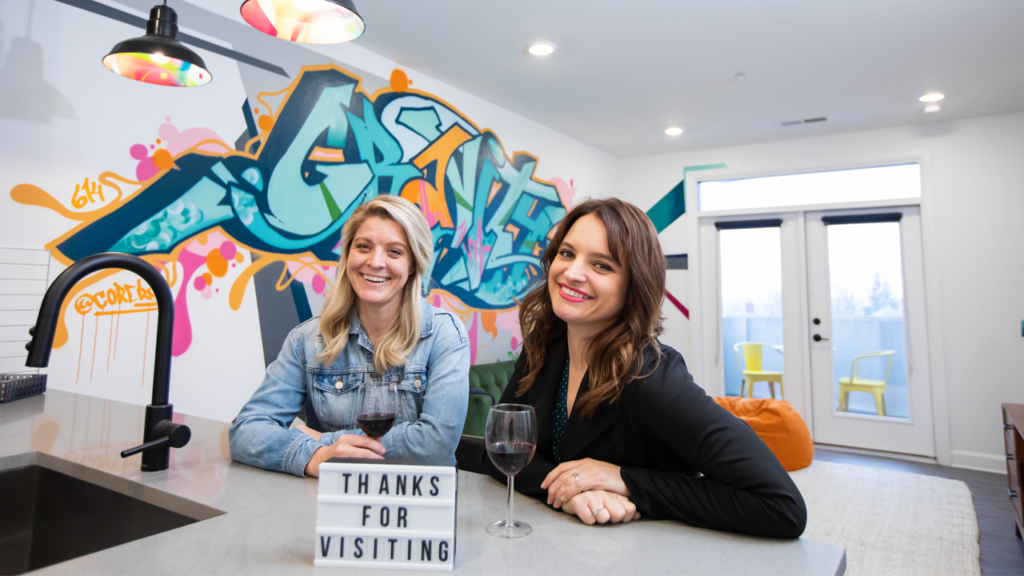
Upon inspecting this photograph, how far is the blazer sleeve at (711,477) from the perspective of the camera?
872 mm

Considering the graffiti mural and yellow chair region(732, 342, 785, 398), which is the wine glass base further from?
yellow chair region(732, 342, 785, 398)

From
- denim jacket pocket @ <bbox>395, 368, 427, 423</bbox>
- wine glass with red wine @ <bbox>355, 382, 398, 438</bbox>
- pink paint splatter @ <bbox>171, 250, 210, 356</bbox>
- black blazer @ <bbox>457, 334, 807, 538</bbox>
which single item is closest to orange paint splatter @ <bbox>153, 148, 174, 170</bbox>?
pink paint splatter @ <bbox>171, 250, 210, 356</bbox>

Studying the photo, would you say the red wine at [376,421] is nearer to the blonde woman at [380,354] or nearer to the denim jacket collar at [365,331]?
the blonde woman at [380,354]

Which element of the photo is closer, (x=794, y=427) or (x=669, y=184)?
(x=794, y=427)

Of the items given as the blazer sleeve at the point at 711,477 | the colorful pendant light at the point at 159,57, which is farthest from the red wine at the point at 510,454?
the colorful pendant light at the point at 159,57

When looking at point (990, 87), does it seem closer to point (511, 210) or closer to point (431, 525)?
point (511, 210)

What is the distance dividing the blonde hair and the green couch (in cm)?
153

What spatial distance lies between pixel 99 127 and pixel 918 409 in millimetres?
5757

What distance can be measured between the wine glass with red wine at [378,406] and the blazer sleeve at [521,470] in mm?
236

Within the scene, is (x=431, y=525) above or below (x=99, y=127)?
below

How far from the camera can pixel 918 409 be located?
4.49 meters

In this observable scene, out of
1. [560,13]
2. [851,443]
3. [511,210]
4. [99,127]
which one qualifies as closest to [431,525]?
[99,127]

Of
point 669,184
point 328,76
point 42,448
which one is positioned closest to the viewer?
point 42,448

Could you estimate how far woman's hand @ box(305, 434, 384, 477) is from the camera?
41.7 inches
